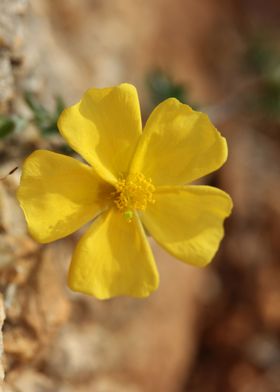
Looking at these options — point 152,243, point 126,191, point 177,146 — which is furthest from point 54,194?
point 152,243

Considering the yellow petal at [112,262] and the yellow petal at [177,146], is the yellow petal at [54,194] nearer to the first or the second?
the yellow petal at [112,262]

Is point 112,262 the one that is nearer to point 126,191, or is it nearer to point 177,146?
point 126,191

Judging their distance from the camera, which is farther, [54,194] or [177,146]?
[177,146]

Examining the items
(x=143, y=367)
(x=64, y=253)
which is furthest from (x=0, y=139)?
(x=143, y=367)

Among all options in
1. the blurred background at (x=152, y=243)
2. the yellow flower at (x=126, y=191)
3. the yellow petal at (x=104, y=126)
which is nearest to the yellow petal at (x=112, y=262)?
the yellow flower at (x=126, y=191)

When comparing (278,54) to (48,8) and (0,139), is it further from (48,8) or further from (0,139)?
(0,139)

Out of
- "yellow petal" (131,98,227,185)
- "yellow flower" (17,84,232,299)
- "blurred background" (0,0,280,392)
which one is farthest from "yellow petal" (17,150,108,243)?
"blurred background" (0,0,280,392)

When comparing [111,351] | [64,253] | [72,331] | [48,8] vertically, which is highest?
[48,8]
